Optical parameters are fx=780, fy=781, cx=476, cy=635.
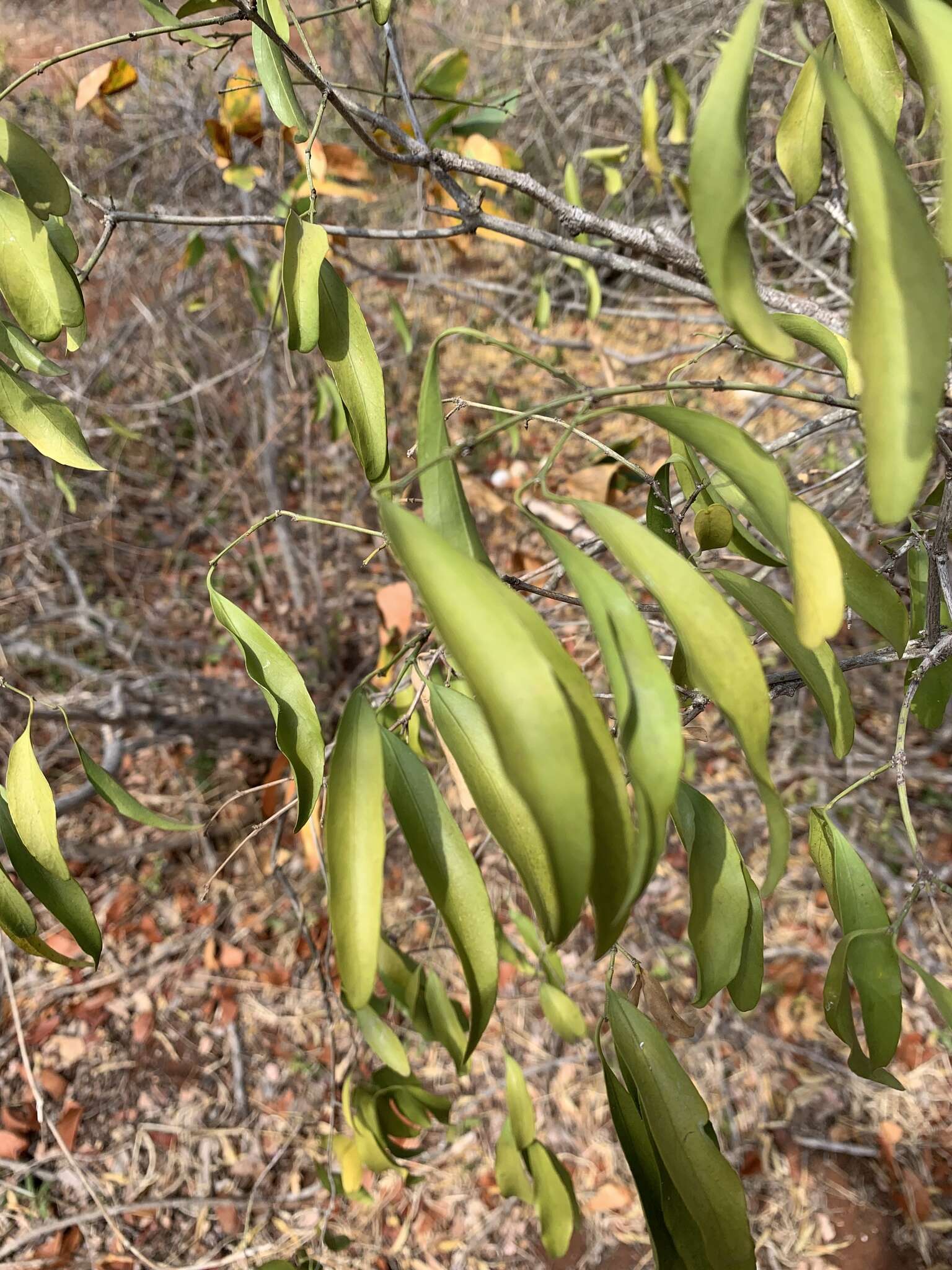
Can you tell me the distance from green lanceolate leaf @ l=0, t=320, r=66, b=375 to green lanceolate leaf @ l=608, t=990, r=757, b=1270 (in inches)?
23.7

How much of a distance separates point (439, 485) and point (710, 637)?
0.15 meters

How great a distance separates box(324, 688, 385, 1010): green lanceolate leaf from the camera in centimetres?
34

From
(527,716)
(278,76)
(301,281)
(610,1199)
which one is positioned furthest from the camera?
(610,1199)

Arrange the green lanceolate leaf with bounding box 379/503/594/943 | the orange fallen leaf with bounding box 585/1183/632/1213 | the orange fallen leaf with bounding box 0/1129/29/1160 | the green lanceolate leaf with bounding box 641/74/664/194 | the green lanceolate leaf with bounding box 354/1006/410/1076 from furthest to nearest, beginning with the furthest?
the orange fallen leaf with bounding box 0/1129/29/1160, the orange fallen leaf with bounding box 585/1183/632/1213, the green lanceolate leaf with bounding box 641/74/664/194, the green lanceolate leaf with bounding box 354/1006/410/1076, the green lanceolate leaf with bounding box 379/503/594/943

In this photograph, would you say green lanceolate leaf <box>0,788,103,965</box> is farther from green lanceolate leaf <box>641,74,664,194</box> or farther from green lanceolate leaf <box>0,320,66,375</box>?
green lanceolate leaf <box>641,74,664,194</box>

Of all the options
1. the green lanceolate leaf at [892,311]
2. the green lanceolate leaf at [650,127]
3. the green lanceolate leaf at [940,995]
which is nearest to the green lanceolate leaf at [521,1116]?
the green lanceolate leaf at [940,995]

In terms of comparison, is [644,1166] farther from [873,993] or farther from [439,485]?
[439,485]

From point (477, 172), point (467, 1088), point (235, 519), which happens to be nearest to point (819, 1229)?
point (467, 1088)

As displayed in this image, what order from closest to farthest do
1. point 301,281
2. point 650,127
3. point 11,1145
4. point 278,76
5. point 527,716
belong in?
1. point 527,716
2. point 301,281
3. point 278,76
4. point 650,127
5. point 11,1145

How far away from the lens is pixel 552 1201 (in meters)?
0.76

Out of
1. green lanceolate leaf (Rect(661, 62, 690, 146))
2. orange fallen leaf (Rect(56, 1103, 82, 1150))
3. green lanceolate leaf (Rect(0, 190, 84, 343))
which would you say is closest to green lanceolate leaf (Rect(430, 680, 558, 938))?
green lanceolate leaf (Rect(0, 190, 84, 343))

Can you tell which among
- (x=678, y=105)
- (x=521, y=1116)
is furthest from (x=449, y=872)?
(x=678, y=105)

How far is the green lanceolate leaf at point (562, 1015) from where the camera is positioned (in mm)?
832

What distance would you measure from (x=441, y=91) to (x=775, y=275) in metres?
1.99
